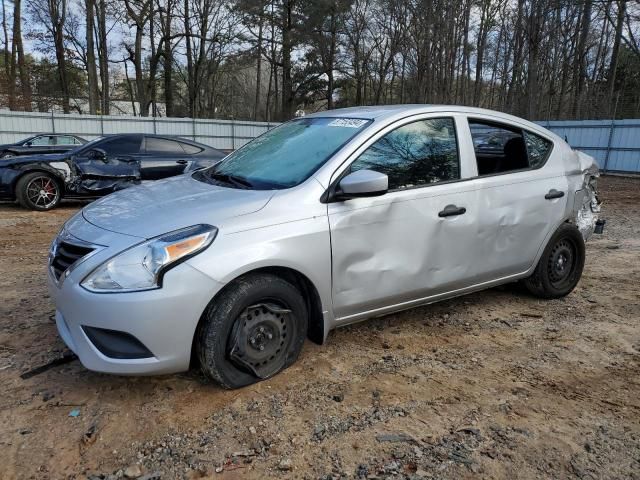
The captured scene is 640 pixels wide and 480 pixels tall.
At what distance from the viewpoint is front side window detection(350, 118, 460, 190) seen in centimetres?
324

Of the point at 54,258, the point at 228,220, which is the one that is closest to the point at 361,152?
the point at 228,220

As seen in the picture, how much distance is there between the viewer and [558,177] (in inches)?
164

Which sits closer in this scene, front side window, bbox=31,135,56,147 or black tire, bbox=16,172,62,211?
black tire, bbox=16,172,62,211

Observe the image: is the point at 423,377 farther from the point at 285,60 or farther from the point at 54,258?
the point at 285,60

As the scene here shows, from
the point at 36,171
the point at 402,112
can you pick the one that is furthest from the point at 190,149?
the point at 402,112

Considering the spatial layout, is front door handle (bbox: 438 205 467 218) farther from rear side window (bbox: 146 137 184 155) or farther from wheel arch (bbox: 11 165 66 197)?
wheel arch (bbox: 11 165 66 197)

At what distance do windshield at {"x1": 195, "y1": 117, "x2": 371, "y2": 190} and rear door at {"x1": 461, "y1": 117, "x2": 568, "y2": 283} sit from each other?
3.31ft

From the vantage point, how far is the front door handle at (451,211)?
11.2 feet

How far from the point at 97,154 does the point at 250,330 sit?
7326 mm

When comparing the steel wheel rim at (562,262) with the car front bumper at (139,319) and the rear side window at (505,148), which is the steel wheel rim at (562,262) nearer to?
the rear side window at (505,148)

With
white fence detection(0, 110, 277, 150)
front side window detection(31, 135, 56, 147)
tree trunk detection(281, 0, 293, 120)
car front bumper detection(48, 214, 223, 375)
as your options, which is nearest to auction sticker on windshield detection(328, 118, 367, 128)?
car front bumper detection(48, 214, 223, 375)

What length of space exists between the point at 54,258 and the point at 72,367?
0.72 meters

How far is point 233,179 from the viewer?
3.38 meters

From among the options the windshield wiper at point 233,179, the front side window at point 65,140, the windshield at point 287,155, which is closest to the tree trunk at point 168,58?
the front side window at point 65,140
